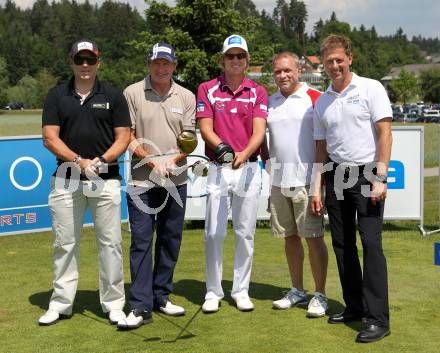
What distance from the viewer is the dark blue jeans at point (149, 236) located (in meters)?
5.40

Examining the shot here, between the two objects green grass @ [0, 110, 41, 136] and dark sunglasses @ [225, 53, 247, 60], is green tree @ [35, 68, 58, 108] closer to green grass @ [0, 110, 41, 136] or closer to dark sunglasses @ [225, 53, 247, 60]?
green grass @ [0, 110, 41, 136]

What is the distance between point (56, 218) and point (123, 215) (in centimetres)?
435

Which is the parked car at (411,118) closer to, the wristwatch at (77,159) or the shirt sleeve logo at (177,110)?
the shirt sleeve logo at (177,110)

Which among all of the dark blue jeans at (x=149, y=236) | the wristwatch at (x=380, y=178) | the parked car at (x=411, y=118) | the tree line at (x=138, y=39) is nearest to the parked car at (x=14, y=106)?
the tree line at (x=138, y=39)

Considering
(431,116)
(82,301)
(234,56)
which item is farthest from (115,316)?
(431,116)

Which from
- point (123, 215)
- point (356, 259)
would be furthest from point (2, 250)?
point (356, 259)

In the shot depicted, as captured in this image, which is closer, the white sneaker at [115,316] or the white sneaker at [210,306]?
the white sneaker at [115,316]

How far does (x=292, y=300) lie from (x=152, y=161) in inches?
67.8

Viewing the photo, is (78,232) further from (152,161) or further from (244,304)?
(244,304)

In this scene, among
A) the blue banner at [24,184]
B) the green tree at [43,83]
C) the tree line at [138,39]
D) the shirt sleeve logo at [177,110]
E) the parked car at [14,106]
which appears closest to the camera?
the shirt sleeve logo at [177,110]

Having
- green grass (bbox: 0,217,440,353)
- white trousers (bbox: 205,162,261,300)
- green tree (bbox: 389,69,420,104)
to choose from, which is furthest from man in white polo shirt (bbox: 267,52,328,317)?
green tree (bbox: 389,69,420,104)

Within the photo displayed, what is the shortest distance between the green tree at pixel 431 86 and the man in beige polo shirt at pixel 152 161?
107 m

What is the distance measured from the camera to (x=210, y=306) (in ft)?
18.2

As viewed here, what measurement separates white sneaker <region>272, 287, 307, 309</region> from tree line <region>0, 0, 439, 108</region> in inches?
111
